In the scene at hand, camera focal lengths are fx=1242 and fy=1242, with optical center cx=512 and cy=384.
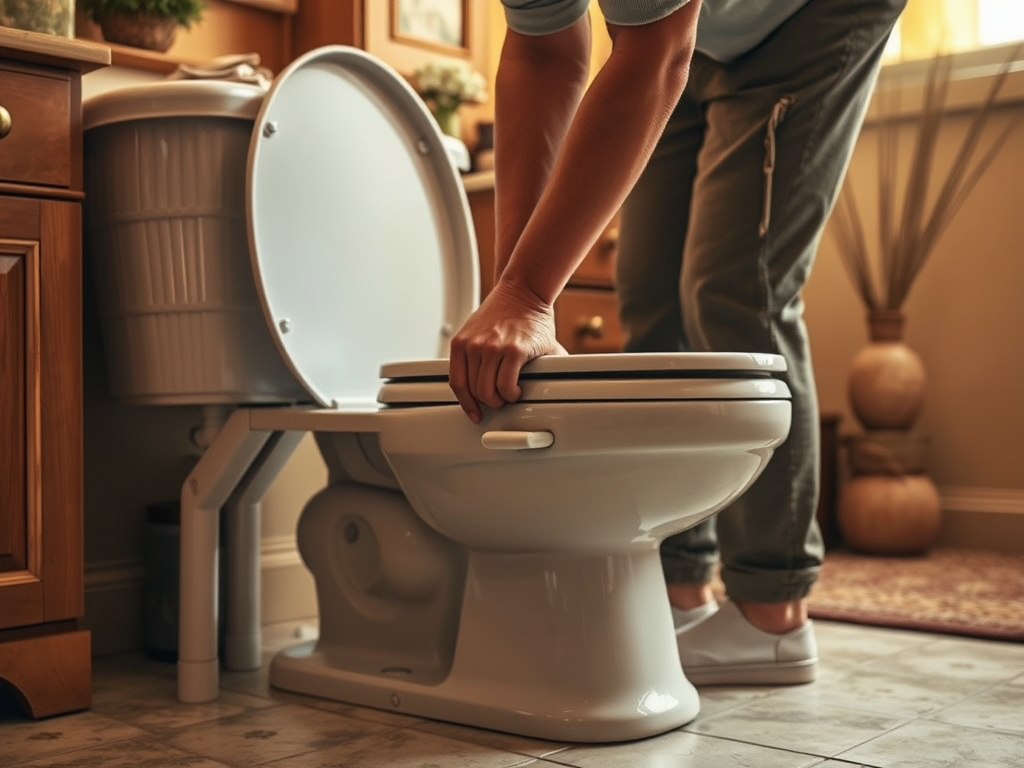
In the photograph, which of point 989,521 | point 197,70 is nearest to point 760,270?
point 197,70

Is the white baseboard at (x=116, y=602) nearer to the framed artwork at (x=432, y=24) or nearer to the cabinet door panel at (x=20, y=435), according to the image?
the cabinet door panel at (x=20, y=435)

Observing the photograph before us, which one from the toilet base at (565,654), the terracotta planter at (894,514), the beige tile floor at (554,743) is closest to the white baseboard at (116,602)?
the beige tile floor at (554,743)

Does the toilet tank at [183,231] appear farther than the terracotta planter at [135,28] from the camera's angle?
No

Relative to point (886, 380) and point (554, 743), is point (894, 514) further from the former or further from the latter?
point (554, 743)

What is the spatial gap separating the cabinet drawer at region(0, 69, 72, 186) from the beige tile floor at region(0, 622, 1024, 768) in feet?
2.02

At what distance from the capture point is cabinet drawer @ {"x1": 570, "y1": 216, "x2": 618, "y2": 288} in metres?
2.12

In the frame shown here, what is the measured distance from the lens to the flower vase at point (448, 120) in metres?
2.21

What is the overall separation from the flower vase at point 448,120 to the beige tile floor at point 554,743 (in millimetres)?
1054

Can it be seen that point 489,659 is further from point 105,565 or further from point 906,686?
point 105,565

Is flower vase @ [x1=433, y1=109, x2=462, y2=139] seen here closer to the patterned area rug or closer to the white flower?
the white flower

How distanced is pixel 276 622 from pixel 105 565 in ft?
1.00

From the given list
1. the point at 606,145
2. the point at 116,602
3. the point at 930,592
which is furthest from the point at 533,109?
the point at 930,592

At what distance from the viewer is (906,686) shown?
153 cm

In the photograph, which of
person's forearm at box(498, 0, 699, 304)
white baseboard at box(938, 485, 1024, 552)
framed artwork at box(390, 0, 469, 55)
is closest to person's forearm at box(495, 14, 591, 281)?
person's forearm at box(498, 0, 699, 304)
